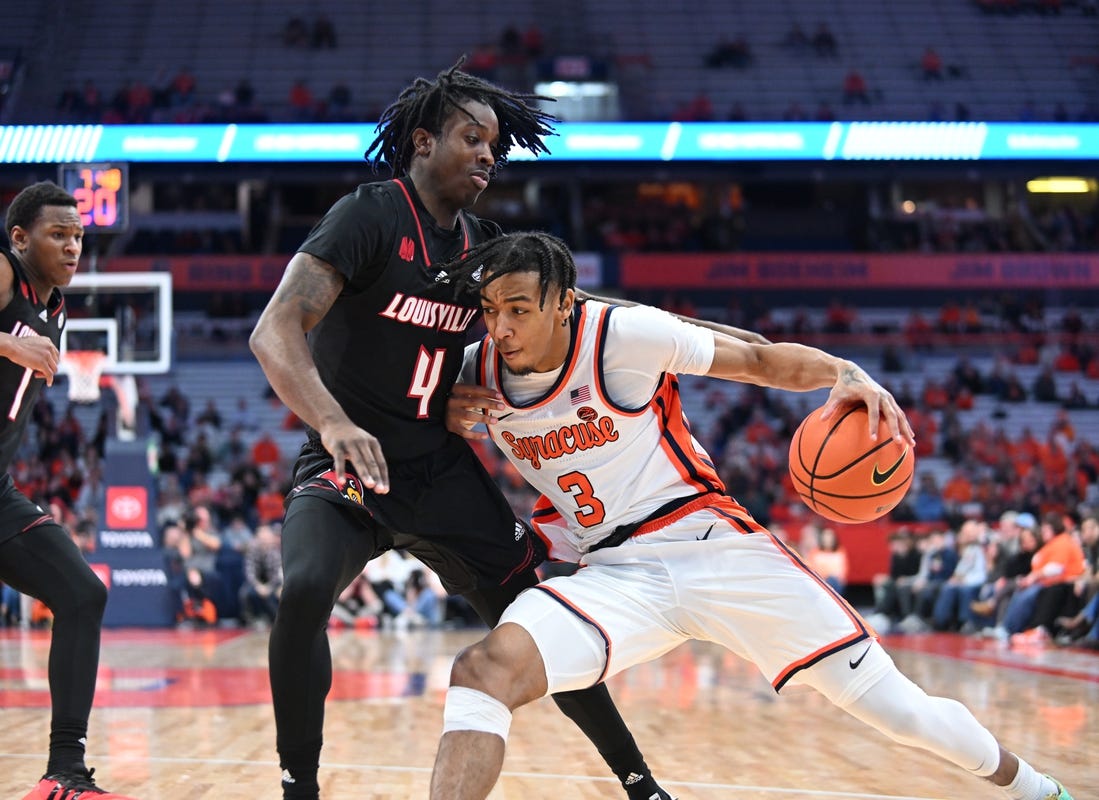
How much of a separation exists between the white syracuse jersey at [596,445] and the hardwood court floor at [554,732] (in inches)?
53.8

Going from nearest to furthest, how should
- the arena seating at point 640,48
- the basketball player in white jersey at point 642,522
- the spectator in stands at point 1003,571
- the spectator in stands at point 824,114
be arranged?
the basketball player in white jersey at point 642,522 < the spectator in stands at point 1003,571 < the spectator in stands at point 824,114 < the arena seating at point 640,48

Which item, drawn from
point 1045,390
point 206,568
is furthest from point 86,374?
point 1045,390

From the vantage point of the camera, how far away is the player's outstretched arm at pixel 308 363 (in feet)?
10.6

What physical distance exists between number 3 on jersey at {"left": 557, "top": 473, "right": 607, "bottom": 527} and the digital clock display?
10203 millimetres

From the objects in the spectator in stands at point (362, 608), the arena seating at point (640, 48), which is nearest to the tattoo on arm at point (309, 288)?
the spectator in stands at point (362, 608)

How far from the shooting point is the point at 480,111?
4.10 meters

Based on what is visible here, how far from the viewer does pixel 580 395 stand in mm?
3883

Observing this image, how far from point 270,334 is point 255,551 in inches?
445

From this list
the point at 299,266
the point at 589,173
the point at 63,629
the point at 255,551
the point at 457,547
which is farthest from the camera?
the point at 589,173

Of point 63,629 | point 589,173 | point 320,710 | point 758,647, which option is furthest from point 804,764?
point 589,173

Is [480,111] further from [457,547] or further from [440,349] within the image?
[457,547]

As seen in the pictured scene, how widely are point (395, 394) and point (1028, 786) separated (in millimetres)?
2202

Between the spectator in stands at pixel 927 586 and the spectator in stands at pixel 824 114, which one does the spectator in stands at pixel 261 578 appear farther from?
the spectator in stands at pixel 824 114

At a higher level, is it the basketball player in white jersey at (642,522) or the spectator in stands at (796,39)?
the spectator in stands at (796,39)
